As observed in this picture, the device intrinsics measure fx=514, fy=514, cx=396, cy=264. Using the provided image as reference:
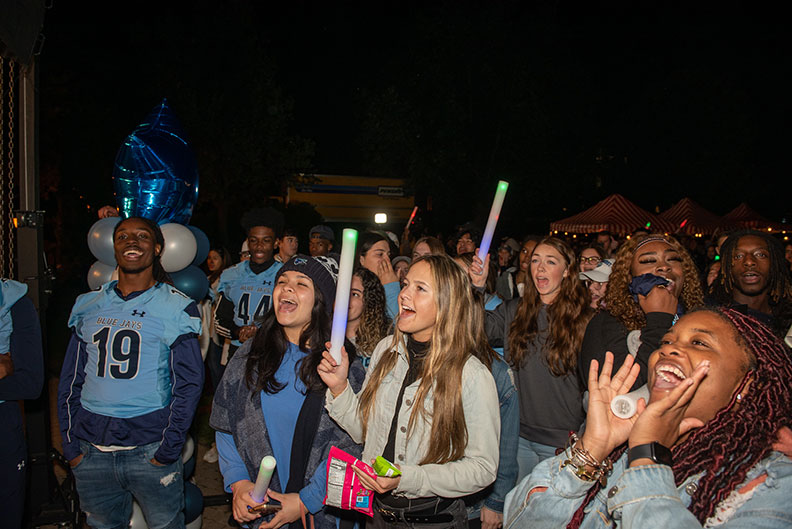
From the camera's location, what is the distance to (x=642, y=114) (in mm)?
28703

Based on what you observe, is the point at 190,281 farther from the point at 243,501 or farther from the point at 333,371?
the point at 333,371

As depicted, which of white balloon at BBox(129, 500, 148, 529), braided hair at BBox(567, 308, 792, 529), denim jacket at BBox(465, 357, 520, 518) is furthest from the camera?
white balloon at BBox(129, 500, 148, 529)

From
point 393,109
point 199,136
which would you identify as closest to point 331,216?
point 393,109

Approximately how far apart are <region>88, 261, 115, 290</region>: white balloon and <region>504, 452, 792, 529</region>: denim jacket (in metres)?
4.23


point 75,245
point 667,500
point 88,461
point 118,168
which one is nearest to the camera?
point 667,500

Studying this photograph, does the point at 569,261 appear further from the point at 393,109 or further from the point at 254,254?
the point at 393,109

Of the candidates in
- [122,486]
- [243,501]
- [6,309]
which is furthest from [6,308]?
[243,501]

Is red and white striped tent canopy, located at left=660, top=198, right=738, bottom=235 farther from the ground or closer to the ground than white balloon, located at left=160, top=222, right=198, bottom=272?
farther from the ground

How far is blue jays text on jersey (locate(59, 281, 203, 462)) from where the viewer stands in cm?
303

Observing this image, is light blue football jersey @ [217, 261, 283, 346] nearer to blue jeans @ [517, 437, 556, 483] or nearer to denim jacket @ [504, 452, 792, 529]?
blue jeans @ [517, 437, 556, 483]

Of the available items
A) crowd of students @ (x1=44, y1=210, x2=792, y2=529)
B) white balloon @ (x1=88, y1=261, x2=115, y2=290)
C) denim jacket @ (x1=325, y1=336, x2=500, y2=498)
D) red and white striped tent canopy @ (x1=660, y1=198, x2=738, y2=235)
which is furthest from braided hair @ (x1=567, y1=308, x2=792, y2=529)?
red and white striped tent canopy @ (x1=660, y1=198, x2=738, y2=235)

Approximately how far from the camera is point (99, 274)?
4.61 metres

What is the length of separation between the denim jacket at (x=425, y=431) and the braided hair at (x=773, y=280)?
2.66m

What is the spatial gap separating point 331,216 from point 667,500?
2935cm
